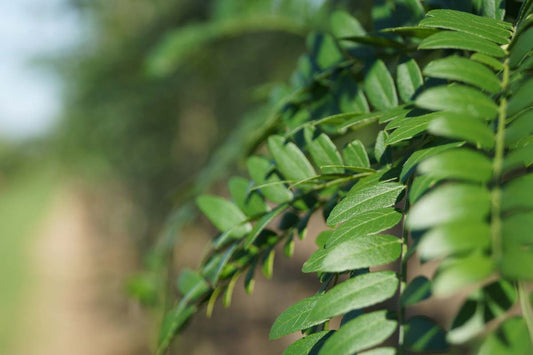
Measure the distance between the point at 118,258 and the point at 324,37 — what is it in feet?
21.6

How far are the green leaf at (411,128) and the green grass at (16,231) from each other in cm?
595

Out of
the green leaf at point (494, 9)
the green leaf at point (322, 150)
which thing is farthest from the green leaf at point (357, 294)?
the green leaf at point (494, 9)

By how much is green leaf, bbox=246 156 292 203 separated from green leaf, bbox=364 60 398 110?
17 cm

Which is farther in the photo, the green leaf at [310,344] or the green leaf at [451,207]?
the green leaf at [310,344]

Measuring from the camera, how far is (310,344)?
1.36 ft

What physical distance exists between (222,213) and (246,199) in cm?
4

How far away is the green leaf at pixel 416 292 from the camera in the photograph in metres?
0.34

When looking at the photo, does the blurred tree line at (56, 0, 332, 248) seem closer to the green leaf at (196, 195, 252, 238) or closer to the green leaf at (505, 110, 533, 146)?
the green leaf at (196, 195, 252, 238)

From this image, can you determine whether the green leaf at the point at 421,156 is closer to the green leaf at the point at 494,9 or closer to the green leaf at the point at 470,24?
the green leaf at the point at 470,24

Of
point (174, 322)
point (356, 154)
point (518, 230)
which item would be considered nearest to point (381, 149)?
point (356, 154)

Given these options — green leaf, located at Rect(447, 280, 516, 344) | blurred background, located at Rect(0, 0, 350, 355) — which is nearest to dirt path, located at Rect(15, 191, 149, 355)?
blurred background, located at Rect(0, 0, 350, 355)

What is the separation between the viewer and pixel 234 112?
317 cm

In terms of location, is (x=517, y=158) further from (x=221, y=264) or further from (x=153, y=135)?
(x=153, y=135)

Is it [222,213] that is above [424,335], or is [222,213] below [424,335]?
above
